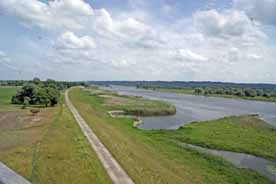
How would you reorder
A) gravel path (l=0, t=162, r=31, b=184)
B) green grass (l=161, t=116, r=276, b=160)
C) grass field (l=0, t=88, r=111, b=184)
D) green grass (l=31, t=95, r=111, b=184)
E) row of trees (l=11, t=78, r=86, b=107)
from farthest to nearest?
1. row of trees (l=11, t=78, r=86, b=107)
2. green grass (l=161, t=116, r=276, b=160)
3. grass field (l=0, t=88, r=111, b=184)
4. green grass (l=31, t=95, r=111, b=184)
5. gravel path (l=0, t=162, r=31, b=184)

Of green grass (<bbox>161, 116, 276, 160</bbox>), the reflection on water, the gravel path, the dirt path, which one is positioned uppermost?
the gravel path

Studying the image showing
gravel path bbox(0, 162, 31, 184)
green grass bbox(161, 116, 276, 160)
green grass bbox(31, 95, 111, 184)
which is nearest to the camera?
gravel path bbox(0, 162, 31, 184)

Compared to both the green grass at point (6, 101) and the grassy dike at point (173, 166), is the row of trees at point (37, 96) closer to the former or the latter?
the green grass at point (6, 101)

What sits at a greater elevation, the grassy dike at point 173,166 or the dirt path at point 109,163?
the dirt path at point 109,163

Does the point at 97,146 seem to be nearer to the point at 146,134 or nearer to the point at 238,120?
the point at 146,134

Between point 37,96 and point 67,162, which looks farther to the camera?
point 37,96

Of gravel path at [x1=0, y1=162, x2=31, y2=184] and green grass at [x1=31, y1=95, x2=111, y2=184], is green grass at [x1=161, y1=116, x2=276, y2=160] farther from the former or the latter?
gravel path at [x1=0, y1=162, x2=31, y2=184]

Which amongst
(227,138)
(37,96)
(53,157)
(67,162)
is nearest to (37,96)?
(37,96)

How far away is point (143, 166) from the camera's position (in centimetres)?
1859

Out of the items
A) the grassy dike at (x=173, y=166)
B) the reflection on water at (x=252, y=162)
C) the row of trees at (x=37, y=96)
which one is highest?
the row of trees at (x=37, y=96)

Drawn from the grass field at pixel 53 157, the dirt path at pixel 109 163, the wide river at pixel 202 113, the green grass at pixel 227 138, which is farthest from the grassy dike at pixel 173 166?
the wide river at pixel 202 113

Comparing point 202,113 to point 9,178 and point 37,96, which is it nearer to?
point 37,96

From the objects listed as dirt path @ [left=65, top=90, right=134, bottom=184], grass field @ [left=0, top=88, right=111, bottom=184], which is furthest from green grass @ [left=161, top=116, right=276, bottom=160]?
grass field @ [left=0, top=88, right=111, bottom=184]

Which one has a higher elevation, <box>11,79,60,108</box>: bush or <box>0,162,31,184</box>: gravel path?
<box>0,162,31,184</box>: gravel path
